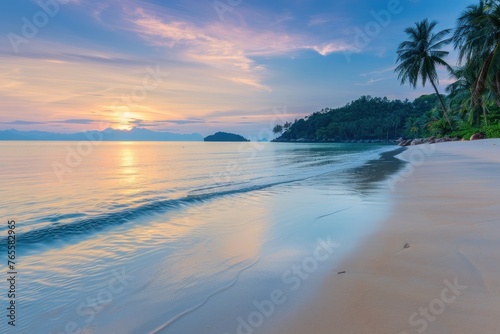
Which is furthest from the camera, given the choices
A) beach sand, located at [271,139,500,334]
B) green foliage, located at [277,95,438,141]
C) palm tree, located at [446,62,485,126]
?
green foliage, located at [277,95,438,141]

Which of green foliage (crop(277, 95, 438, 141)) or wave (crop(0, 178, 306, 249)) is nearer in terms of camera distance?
wave (crop(0, 178, 306, 249))

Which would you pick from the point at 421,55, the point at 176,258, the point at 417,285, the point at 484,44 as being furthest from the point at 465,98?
the point at 176,258

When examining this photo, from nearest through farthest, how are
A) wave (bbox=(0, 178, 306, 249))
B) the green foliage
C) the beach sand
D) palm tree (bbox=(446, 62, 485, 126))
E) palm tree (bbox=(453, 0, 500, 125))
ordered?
the beach sand
wave (bbox=(0, 178, 306, 249))
palm tree (bbox=(453, 0, 500, 125))
palm tree (bbox=(446, 62, 485, 126))
the green foliage

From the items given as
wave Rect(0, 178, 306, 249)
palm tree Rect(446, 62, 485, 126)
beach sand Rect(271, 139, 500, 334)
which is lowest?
wave Rect(0, 178, 306, 249)

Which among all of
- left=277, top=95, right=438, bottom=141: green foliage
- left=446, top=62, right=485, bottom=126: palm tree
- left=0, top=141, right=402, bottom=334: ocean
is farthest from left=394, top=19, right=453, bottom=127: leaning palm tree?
left=277, top=95, right=438, bottom=141: green foliage

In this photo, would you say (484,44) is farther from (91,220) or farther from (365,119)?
(365,119)

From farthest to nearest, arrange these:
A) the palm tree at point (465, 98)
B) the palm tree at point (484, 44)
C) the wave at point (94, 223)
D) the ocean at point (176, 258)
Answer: the palm tree at point (465, 98) → the palm tree at point (484, 44) → the wave at point (94, 223) → the ocean at point (176, 258)

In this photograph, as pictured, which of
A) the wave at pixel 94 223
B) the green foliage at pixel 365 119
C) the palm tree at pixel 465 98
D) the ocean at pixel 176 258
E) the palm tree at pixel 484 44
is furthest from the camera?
the green foliage at pixel 365 119

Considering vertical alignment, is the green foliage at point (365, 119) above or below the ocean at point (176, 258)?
above

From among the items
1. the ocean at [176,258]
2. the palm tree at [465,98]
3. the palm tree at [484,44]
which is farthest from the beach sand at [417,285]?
the palm tree at [465,98]

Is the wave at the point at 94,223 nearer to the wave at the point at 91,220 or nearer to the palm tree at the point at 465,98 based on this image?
the wave at the point at 91,220

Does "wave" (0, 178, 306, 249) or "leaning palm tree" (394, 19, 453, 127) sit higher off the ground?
"leaning palm tree" (394, 19, 453, 127)

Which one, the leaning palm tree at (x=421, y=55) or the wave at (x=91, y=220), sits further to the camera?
the leaning palm tree at (x=421, y=55)

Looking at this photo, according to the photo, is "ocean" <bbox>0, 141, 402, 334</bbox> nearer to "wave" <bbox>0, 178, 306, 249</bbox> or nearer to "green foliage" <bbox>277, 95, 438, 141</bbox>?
"wave" <bbox>0, 178, 306, 249</bbox>
